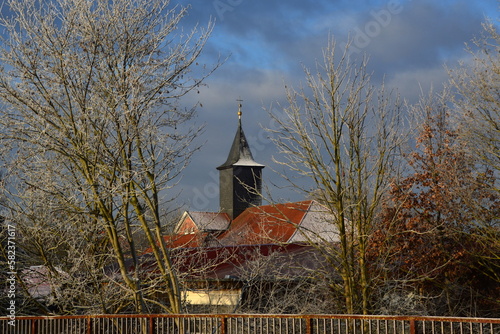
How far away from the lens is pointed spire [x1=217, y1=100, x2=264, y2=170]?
6319 cm

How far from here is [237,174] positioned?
63.5 m

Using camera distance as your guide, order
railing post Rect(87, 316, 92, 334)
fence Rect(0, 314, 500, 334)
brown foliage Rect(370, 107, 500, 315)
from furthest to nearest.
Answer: brown foliage Rect(370, 107, 500, 315) → railing post Rect(87, 316, 92, 334) → fence Rect(0, 314, 500, 334)

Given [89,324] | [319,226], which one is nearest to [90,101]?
[89,324]

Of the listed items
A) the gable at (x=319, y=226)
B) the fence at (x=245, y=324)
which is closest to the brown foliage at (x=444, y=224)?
the gable at (x=319, y=226)

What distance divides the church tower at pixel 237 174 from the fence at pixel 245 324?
48.2 m

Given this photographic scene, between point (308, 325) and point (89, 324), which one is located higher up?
point (308, 325)

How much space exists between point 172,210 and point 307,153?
4.20m

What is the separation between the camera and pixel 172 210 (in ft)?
52.9

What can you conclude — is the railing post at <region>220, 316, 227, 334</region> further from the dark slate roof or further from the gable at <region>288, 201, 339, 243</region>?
the dark slate roof

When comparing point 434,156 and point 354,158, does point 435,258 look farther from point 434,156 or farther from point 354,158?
point 354,158

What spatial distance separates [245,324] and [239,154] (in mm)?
53494

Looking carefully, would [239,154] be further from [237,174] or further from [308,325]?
[308,325]

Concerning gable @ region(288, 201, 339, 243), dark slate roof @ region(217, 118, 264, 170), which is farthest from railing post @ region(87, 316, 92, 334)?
dark slate roof @ region(217, 118, 264, 170)

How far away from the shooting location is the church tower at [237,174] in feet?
205
